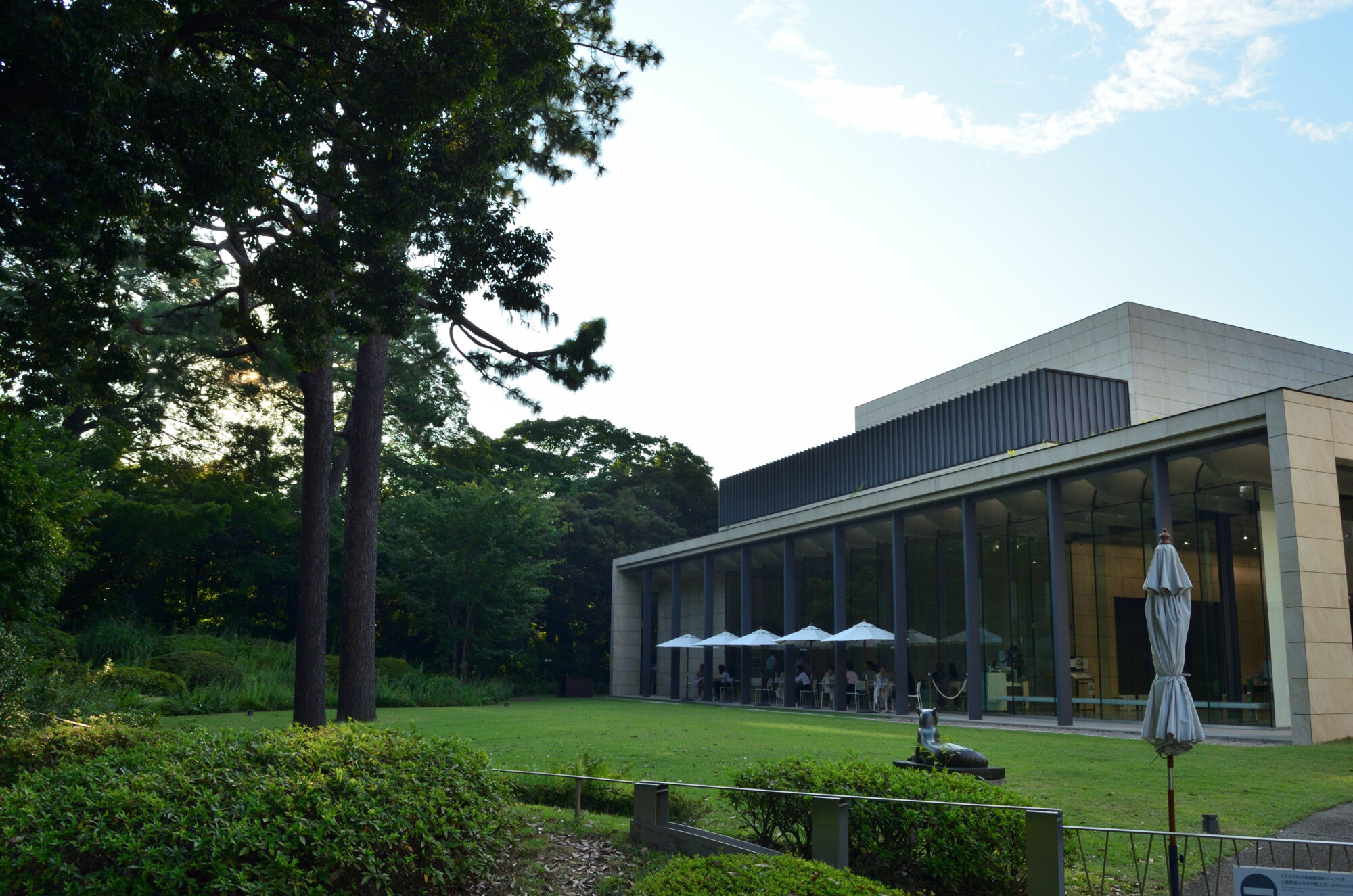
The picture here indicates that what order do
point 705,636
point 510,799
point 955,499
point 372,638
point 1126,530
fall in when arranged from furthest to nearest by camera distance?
point 705,636, point 955,499, point 1126,530, point 372,638, point 510,799

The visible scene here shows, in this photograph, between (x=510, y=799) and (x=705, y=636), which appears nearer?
(x=510, y=799)

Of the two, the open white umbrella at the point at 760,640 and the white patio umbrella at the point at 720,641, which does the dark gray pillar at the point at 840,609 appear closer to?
the open white umbrella at the point at 760,640

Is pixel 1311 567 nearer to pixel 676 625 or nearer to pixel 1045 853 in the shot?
pixel 1045 853

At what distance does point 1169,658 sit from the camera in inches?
278

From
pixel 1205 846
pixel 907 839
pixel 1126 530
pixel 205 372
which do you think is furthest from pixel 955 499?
pixel 205 372

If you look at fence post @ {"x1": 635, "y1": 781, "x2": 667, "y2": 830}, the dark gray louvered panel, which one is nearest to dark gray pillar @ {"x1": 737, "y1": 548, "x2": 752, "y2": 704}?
the dark gray louvered panel

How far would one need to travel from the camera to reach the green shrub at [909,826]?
5672 mm

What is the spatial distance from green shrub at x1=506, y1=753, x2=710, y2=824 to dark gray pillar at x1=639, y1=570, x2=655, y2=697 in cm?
2880

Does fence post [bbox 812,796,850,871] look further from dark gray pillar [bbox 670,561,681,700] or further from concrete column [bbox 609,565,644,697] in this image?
concrete column [bbox 609,565,644,697]

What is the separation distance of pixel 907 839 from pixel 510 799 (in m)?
2.65

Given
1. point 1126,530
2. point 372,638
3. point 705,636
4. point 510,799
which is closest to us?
point 510,799

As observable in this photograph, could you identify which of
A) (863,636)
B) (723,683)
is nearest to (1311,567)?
(863,636)

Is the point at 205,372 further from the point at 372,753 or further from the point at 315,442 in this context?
the point at 372,753

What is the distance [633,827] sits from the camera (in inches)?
274
